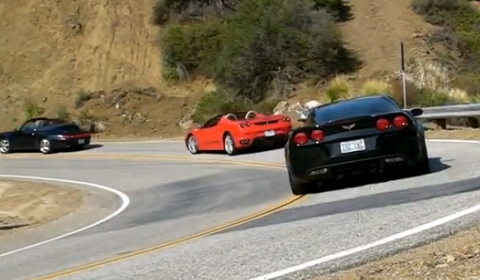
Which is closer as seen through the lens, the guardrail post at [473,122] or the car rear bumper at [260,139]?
the car rear bumper at [260,139]

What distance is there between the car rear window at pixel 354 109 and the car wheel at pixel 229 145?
11.9 m

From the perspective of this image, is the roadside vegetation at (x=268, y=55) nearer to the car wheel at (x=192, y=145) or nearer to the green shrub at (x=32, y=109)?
the green shrub at (x=32, y=109)

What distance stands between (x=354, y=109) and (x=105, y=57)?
44144 mm

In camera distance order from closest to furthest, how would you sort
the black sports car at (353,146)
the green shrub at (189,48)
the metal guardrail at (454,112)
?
the black sports car at (353,146)
the metal guardrail at (454,112)
the green shrub at (189,48)

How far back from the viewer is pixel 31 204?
23.4m

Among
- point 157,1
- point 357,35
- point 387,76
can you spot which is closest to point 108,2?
point 157,1

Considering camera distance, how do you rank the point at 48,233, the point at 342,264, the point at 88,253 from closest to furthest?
the point at 342,264 < the point at 88,253 < the point at 48,233

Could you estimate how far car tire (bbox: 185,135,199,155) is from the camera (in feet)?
97.3

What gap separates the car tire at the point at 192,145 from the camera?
2967 centimetres

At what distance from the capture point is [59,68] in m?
58.3

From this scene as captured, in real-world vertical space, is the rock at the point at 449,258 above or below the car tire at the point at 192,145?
above

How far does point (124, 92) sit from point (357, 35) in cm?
1255

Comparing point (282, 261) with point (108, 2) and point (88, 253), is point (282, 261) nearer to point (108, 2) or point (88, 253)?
point (88, 253)

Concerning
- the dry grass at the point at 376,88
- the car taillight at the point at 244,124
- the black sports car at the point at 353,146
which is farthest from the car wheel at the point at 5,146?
the black sports car at the point at 353,146
